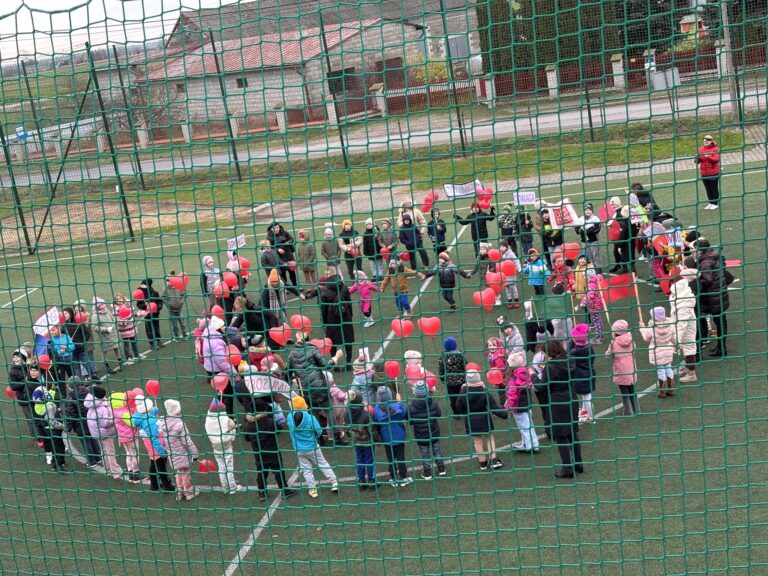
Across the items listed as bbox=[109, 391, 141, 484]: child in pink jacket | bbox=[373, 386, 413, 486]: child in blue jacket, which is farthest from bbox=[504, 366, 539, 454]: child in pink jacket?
bbox=[109, 391, 141, 484]: child in pink jacket

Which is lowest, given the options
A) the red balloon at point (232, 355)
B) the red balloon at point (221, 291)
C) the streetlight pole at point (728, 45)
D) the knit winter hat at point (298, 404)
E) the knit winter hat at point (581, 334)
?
the knit winter hat at point (298, 404)

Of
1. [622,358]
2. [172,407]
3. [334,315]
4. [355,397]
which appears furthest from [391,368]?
[334,315]

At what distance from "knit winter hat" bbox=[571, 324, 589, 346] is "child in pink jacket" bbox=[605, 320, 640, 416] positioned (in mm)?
474

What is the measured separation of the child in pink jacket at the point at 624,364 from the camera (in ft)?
29.6

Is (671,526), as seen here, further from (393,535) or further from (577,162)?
(577,162)

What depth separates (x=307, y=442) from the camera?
905 cm

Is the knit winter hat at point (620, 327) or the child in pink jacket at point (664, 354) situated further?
the child in pink jacket at point (664, 354)

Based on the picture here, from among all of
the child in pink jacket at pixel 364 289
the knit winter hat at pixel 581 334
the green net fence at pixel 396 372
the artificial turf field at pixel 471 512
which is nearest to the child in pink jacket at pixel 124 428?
the green net fence at pixel 396 372

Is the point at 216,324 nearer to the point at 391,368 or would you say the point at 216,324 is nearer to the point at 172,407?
the point at 172,407

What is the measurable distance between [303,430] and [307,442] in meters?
0.22

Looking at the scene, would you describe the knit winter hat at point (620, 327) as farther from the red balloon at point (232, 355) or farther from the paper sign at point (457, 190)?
the red balloon at point (232, 355)

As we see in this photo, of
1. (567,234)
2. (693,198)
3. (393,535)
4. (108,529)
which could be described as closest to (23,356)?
(108,529)

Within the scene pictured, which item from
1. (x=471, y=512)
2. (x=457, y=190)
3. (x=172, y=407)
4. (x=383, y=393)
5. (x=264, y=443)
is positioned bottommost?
(x=471, y=512)

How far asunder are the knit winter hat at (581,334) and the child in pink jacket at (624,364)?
0.47 m
